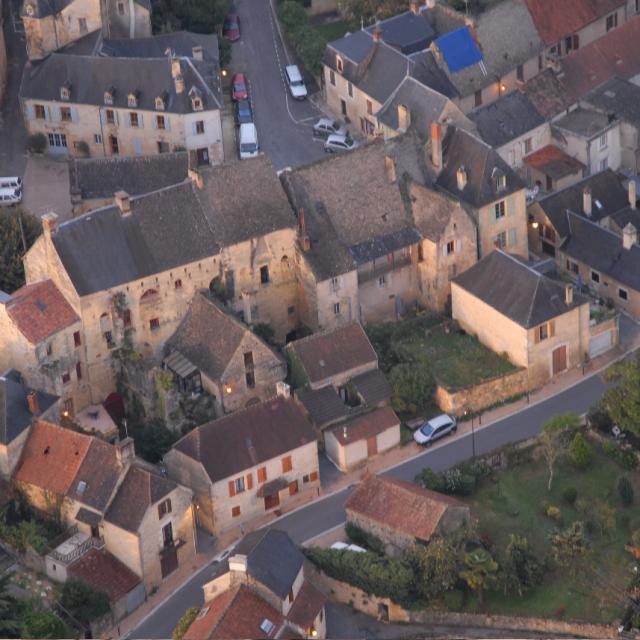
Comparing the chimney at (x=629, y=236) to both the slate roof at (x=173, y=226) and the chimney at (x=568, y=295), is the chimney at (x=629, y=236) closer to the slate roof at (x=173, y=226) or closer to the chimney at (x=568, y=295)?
the chimney at (x=568, y=295)

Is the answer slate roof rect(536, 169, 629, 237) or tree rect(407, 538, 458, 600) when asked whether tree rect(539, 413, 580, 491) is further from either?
slate roof rect(536, 169, 629, 237)

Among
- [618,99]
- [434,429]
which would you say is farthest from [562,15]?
[434,429]

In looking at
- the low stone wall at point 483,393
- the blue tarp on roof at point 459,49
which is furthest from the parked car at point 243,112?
the low stone wall at point 483,393

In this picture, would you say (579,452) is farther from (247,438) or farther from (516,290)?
(247,438)

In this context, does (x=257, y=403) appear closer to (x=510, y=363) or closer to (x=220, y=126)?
(x=510, y=363)

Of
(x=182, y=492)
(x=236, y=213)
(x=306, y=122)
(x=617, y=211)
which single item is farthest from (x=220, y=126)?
(x=182, y=492)

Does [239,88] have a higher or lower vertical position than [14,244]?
higher
